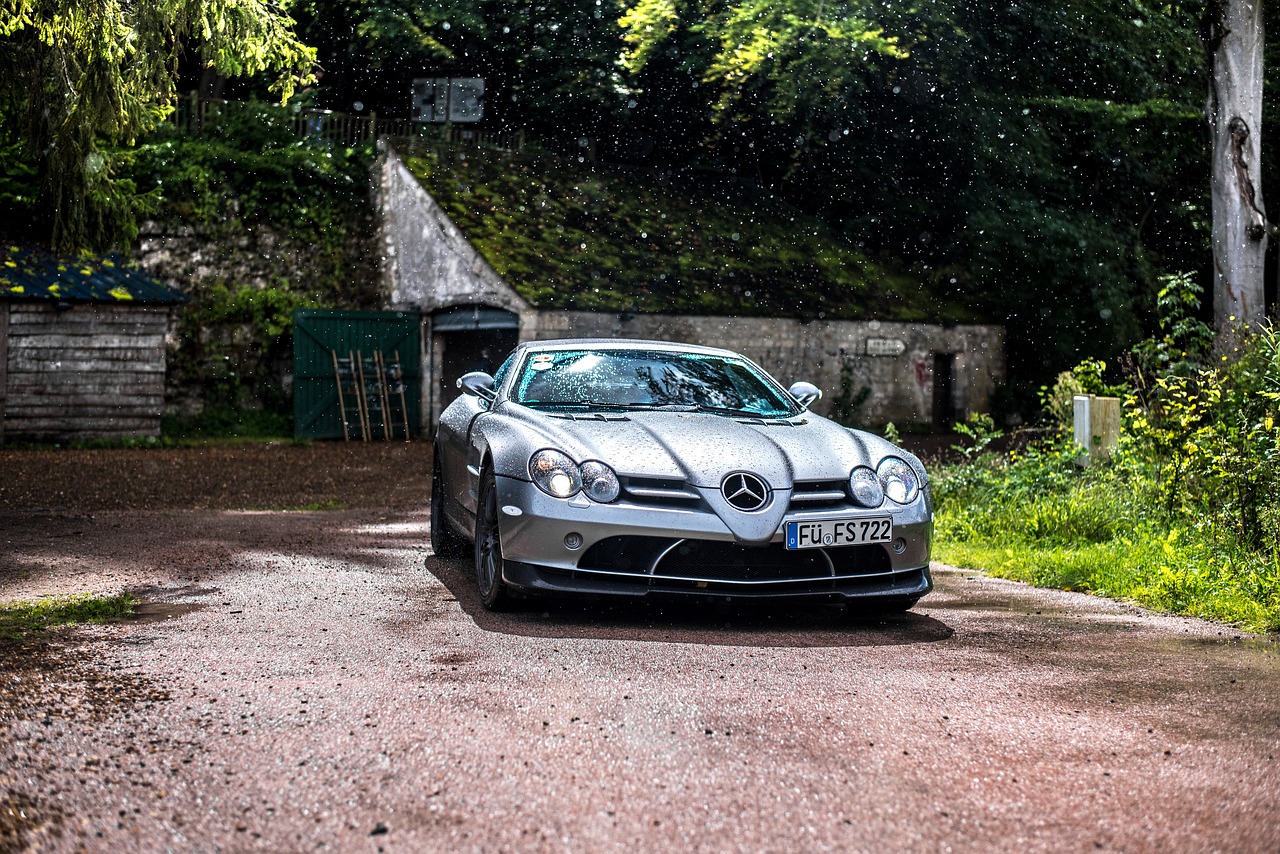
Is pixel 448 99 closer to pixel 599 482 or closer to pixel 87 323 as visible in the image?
pixel 87 323

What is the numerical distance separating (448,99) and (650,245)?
350 inches

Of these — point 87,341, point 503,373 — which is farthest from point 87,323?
point 503,373

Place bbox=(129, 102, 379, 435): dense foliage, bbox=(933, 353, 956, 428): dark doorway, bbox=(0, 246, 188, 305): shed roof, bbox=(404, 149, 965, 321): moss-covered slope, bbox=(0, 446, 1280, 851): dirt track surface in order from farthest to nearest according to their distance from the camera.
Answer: bbox=(933, 353, 956, 428): dark doorway
bbox=(129, 102, 379, 435): dense foliage
bbox=(404, 149, 965, 321): moss-covered slope
bbox=(0, 246, 188, 305): shed roof
bbox=(0, 446, 1280, 851): dirt track surface

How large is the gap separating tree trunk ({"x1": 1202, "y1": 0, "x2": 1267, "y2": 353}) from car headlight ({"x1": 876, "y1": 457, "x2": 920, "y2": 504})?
9.33m

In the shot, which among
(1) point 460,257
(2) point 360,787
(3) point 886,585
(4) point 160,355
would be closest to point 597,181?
(1) point 460,257

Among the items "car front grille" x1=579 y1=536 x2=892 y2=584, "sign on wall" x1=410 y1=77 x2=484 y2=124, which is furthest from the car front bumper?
"sign on wall" x1=410 y1=77 x2=484 y2=124

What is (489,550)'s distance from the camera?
662 centimetres

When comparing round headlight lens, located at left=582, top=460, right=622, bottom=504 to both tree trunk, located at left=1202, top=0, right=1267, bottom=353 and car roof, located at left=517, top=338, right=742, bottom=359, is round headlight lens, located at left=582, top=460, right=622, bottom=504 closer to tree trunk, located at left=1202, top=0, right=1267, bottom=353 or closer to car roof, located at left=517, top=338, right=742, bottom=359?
car roof, located at left=517, top=338, right=742, bottom=359

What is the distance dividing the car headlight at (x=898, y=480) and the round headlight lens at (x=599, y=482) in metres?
1.36

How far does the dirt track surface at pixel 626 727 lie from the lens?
3.39m

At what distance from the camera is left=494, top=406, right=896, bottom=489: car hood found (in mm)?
6258

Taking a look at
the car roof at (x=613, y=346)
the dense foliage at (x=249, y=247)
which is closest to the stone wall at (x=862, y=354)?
the dense foliage at (x=249, y=247)

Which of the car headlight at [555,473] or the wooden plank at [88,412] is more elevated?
the car headlight at [555,473]

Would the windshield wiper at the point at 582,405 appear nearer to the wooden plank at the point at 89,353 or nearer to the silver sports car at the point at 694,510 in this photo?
the silver sports car at the point at 694,510
